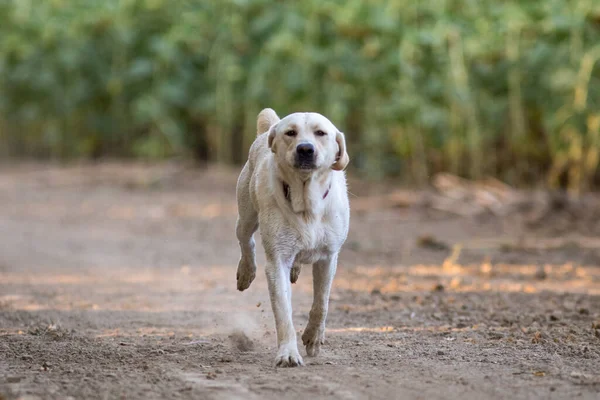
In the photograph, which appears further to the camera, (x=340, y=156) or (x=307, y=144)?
(x=340, y=156)

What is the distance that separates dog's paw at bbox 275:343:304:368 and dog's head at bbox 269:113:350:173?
98 centimetres

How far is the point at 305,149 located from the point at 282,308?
91 cm

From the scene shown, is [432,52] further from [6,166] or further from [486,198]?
[6,166]

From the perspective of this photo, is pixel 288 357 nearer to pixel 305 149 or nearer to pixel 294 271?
pixel 294 271

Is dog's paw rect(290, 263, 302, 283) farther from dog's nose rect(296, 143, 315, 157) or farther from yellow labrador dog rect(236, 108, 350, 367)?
dog's nose rect(296, 143, 315, 157)

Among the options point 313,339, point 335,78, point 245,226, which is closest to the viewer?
point 313,339

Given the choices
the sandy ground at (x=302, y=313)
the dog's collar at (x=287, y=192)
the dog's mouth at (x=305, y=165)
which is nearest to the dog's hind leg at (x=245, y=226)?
the sandy ground at (x=302, y=313)

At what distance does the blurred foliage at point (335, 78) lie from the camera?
15.2 meters

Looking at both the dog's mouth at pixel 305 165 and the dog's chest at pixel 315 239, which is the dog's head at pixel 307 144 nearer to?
the dog's mouth at pixel 305 165

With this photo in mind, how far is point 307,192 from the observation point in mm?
5691

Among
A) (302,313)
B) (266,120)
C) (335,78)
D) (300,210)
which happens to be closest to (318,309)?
(300,210)

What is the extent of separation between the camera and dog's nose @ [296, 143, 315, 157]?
5.53 m

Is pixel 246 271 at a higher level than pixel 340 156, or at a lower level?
lower

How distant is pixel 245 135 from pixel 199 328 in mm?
13353
